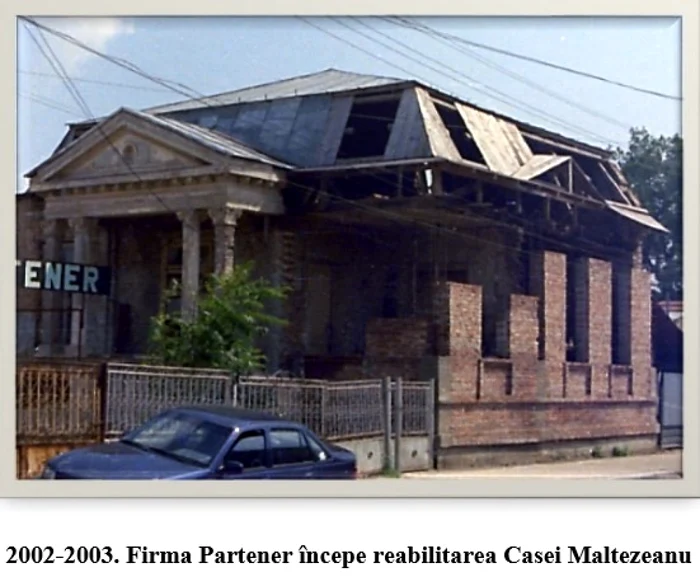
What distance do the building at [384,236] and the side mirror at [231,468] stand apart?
32.2 inches

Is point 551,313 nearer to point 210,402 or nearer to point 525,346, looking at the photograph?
point 525,346

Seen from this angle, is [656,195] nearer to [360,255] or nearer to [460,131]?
[460,131]

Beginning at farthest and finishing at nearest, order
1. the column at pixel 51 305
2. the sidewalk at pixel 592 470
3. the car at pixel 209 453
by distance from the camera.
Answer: the column at pixel 51 305 → the sidewalk at pixel 592 470 → the car at pixel 209 453

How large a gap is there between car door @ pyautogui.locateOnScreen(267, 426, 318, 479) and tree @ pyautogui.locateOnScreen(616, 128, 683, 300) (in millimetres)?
2177

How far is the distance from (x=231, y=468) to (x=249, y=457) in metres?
0.13

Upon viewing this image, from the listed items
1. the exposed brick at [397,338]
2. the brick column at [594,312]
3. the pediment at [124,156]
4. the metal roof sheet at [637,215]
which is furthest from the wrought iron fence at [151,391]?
the metal roof sheet at [637,215]

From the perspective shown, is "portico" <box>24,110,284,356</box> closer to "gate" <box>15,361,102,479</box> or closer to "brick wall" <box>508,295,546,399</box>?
"gate" <box>15,361,102,479</box>

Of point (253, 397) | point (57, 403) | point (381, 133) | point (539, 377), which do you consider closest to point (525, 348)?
point (539, 377)

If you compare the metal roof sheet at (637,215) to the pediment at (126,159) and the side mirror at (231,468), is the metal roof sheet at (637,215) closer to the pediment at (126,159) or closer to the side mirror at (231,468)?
the pediment at (126,159)

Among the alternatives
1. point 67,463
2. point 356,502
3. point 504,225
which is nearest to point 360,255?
point 504,225

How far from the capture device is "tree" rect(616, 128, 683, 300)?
7.75m

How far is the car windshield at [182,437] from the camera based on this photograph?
765 centimetres

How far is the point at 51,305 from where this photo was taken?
8039mm

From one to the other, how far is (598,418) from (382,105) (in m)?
2.26
